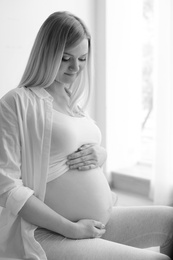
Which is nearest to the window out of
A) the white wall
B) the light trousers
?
the white wall

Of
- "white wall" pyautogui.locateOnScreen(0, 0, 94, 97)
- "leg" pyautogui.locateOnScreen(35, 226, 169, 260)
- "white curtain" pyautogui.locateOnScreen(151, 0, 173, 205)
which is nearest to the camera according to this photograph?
"leg" pyautogui.locateOnScreen(35, 226, 169, 260)

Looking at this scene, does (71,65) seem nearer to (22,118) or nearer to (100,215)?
(22,118)

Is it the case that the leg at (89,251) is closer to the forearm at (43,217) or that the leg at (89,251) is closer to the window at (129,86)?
the forearm at (43,217)

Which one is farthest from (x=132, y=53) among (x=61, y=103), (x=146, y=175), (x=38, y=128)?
(x=38, y=128)

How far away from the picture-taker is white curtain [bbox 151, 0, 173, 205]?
2.71 m

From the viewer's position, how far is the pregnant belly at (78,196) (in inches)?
57.3

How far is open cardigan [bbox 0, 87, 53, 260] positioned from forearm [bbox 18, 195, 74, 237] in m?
0.03

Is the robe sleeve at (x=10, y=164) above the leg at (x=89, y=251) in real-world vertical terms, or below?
above

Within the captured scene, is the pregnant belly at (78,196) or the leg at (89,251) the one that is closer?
the leg at (89,251)

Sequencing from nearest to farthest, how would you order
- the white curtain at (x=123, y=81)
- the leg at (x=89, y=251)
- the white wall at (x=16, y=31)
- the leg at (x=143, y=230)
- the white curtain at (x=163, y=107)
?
the leg at (x=89, y=251), the leg at (x=143, y=230), the white wall at (x=16, y=31), the white curtain at (x=163, y=107), the white curtain at (x=123, y=81)

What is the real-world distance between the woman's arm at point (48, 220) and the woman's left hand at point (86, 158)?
0.19 metres

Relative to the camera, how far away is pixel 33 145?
55.1 inches

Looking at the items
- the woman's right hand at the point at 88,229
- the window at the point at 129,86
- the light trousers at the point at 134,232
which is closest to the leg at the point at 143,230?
the light trousers at the point at 134,232

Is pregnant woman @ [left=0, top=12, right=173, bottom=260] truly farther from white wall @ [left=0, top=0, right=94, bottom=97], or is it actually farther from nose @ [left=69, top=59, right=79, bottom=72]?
white wall @ [left=0, top=0, right=94, bottom=97]
